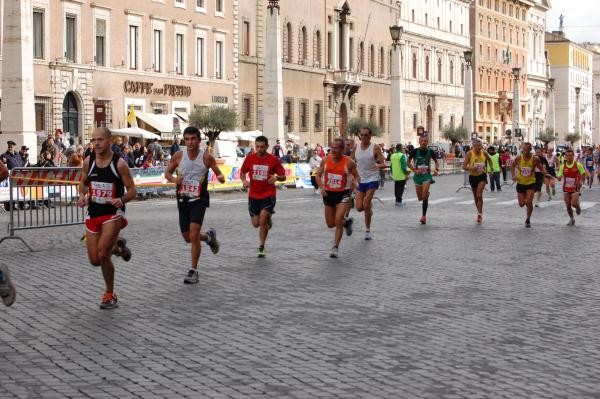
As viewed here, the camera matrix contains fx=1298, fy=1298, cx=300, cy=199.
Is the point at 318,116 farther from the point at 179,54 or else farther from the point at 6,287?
the point at 6,287

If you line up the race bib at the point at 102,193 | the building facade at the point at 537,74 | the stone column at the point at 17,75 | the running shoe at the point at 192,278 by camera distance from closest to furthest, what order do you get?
the race bib at the point at 102,193 → the running shoe at the point at 192,278 → the stone column at the point at 17,75 → the building facade at the point at 537,74

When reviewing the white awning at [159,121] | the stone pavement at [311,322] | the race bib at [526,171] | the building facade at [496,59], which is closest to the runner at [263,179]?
the stone pavement at [311,322]

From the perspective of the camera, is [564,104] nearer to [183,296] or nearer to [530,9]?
[530,9]

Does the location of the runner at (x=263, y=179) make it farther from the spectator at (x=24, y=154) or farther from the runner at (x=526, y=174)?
the spectator at (x=24, y=154)

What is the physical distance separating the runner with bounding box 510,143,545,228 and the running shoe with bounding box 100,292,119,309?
43.6ft

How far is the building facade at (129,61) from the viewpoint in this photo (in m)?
46.8

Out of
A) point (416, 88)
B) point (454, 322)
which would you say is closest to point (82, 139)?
point (454, 322)

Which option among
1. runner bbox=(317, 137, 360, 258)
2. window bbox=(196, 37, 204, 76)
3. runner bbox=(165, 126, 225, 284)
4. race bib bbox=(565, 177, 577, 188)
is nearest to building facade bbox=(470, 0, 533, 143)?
window bbox=(196, 37, 204, 76)

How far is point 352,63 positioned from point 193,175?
222 feet

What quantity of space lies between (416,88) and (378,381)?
8693 centimetres

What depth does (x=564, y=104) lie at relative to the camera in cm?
15938

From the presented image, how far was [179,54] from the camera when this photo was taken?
57156 mm

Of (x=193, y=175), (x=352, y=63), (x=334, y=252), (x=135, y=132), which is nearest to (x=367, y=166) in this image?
(x=334, y=252)

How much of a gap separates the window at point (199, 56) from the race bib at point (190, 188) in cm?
4524
